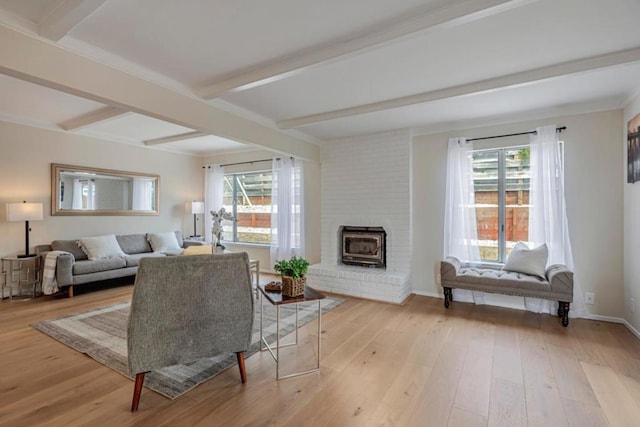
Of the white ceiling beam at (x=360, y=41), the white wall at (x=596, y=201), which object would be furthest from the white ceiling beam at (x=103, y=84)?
the white wall at (x=596, y=201)

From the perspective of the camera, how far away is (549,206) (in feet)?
12.1

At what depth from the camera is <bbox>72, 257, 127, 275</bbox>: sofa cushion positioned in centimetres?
434

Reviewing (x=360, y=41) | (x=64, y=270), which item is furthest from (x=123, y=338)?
(x=360, y=41)

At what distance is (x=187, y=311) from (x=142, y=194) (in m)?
4.78

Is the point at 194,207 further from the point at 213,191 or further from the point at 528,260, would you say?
the point at 528,260

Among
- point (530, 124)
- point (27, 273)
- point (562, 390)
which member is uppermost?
point (530, 124)

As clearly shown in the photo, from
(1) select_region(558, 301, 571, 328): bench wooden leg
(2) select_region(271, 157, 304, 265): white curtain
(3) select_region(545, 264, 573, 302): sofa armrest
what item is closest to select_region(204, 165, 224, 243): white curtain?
(2) select_region(271, 157, 304, 265): white curtain

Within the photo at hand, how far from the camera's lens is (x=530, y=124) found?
12.7 feet

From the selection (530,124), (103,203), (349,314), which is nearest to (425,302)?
(349,314)

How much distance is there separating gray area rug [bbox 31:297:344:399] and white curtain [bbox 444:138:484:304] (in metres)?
1.76

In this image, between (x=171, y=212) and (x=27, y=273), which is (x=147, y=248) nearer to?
(x=171, y=212)

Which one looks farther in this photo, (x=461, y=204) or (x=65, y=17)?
(x=461, y=204)

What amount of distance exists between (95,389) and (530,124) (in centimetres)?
511

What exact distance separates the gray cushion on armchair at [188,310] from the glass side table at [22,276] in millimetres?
3784
